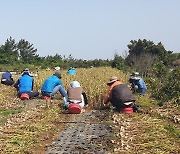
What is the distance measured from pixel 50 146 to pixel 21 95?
787 centimetres

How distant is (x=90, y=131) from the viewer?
325 inches

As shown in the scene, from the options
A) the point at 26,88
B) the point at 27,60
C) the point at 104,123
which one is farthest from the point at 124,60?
the point at 104,123

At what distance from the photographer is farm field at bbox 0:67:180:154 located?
6734mm

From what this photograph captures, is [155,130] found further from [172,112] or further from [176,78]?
[176,78]

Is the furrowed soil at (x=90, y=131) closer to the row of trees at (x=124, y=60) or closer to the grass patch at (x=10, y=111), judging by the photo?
the grass patch at (x=10, y=111)

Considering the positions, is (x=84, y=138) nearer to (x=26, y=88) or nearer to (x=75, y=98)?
(x=75, y=98)

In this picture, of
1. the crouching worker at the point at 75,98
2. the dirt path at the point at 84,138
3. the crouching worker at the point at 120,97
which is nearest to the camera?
the dirt path at the point at 84,138

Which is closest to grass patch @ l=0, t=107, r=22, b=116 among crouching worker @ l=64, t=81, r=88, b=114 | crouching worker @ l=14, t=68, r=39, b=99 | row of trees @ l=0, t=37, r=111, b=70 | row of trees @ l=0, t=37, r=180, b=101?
crouching worker @ l=64, t=81, r=88, b=114

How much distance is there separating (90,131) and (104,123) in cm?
99

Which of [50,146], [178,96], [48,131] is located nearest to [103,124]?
[48,131]

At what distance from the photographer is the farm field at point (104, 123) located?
22.1 ft

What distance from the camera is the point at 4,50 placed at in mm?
64438

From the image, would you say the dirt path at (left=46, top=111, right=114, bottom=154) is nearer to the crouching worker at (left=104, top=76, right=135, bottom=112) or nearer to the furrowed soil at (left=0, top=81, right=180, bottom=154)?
the furrowed soil at (left=0, top=81, right=180, bottom=154)

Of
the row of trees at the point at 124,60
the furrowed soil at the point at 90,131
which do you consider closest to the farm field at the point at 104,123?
the furrowed soil at the point at 90,131
